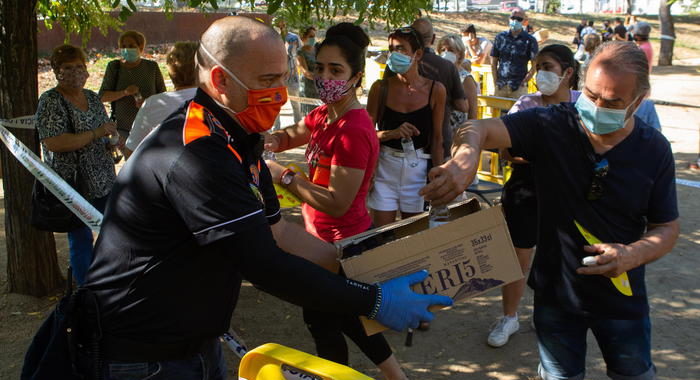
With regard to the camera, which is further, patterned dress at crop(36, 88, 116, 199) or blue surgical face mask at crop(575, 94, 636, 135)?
patterned dress at crop(36, 88, 116, 199)

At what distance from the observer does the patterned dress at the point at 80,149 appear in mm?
4172

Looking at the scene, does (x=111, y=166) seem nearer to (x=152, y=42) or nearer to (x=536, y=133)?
(x=536, y=133)

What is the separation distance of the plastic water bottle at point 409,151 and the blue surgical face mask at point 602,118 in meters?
2.25

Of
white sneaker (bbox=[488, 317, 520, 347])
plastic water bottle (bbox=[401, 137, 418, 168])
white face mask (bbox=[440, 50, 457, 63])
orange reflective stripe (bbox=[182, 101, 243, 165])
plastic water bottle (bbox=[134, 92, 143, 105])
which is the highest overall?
orange reflective stripe (bbox=[182, 101, 243, 165])

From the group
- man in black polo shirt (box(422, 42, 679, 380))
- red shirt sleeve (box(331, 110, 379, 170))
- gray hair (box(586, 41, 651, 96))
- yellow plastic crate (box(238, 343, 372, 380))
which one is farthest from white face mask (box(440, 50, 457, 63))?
yellow plastic crate (box(238, 343, 372, 380))

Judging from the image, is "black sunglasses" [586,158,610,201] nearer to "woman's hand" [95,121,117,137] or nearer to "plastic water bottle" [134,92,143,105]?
"woman's hand" [95,121,117,137]

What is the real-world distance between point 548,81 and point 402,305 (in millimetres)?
2582

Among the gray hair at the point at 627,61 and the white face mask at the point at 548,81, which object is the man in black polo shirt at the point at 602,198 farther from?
the white face mask at the point at 548,81

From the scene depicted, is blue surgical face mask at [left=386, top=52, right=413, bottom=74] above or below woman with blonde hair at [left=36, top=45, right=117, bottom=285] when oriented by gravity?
above

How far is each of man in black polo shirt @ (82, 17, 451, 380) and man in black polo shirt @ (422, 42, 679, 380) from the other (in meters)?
0.73

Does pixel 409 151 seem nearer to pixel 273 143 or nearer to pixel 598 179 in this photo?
pixel 273 143

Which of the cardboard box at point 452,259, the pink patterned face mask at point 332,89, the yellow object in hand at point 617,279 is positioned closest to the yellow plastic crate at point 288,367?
the cardboard box at point 452,259

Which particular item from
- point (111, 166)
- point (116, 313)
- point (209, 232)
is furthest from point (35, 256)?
point (209, 232)

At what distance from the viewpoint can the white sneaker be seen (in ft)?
13.8
